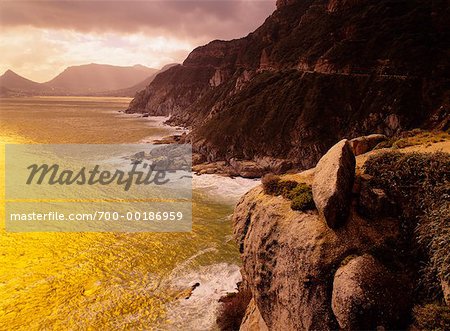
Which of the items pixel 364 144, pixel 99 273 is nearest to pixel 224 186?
pixel 99 273

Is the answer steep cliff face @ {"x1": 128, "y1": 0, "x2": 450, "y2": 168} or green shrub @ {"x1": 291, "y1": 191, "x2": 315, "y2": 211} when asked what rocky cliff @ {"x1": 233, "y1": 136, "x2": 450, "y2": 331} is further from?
steep cliff face @ {"x1": 128, "y1": 0, "x2": 450, "y2": 168}

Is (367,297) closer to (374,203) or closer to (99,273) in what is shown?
(374,203)

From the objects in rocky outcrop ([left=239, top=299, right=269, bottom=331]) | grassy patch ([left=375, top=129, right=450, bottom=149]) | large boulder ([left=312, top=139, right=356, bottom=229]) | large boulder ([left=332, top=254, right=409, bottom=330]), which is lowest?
rocky outcrop ([left=239, top=299, right=269, bottom=331])

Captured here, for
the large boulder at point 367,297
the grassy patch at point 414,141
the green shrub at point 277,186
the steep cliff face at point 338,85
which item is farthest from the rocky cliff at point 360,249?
the steep cliff face at point 338,85

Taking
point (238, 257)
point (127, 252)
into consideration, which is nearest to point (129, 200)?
point (127, 252)

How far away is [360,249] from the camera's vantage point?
46.3ft

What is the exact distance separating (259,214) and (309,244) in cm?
416

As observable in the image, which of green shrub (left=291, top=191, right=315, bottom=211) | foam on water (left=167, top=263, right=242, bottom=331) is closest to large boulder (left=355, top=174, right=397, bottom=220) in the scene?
green shrub (left=291, top=191, right=315, bottom=211)

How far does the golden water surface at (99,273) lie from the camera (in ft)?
79.5

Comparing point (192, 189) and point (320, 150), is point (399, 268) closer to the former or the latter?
point (192, 189)

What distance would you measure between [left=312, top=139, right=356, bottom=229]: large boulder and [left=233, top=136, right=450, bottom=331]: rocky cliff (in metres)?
0.05

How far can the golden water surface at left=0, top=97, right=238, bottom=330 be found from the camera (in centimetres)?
2422

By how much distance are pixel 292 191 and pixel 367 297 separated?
21.7 ft

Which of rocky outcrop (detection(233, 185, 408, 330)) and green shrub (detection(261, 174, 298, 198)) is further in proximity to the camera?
green shrub (detection(261, 174, 298, 198))
